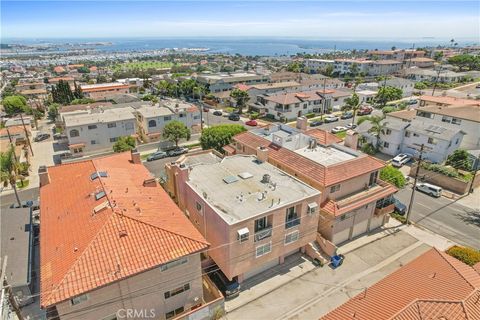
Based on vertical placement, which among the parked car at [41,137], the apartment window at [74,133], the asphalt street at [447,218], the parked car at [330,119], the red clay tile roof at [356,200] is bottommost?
the parked car at [41,137]

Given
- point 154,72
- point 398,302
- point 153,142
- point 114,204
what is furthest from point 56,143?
point 154,72

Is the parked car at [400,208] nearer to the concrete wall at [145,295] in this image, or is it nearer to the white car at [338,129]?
the concrete wall at [145,295]

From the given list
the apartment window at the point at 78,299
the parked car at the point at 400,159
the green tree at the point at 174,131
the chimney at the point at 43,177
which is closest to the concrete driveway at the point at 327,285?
the apartment window at the point at 78,299

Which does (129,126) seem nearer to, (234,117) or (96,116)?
(96,116)

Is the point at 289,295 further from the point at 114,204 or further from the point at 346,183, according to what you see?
the point at 114,204

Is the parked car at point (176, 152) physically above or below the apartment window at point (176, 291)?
below
